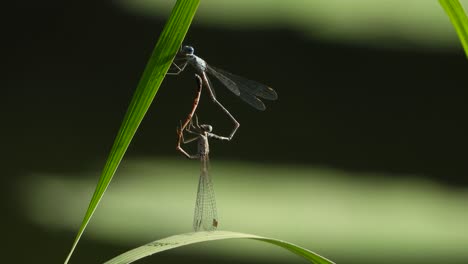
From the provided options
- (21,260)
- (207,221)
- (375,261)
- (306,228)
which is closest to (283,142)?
(306,228)

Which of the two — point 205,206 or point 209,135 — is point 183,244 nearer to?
point 209,135

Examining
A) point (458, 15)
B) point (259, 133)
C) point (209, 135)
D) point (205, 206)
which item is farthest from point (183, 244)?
point (259, 133)

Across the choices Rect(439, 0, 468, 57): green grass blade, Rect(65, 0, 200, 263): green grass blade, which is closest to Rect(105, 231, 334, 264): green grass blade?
Rect(65, 0, 200, 263): green grass blade

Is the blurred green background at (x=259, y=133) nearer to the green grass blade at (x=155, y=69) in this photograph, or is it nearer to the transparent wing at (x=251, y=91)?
the transparent wing at (x=251, y=91)

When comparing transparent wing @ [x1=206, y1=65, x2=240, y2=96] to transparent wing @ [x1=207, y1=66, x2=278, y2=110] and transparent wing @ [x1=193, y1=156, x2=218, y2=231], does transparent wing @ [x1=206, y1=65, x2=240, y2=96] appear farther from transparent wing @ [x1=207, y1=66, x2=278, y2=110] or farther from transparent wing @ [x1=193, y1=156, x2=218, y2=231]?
transparent wing @ [x1=193, y1=156, x2=218, y2=231]

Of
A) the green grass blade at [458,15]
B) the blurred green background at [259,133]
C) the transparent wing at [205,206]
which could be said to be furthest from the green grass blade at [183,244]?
the blurred green background at [259,133]

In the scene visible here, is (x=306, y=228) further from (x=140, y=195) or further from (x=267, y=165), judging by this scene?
(x=140, y=195)
